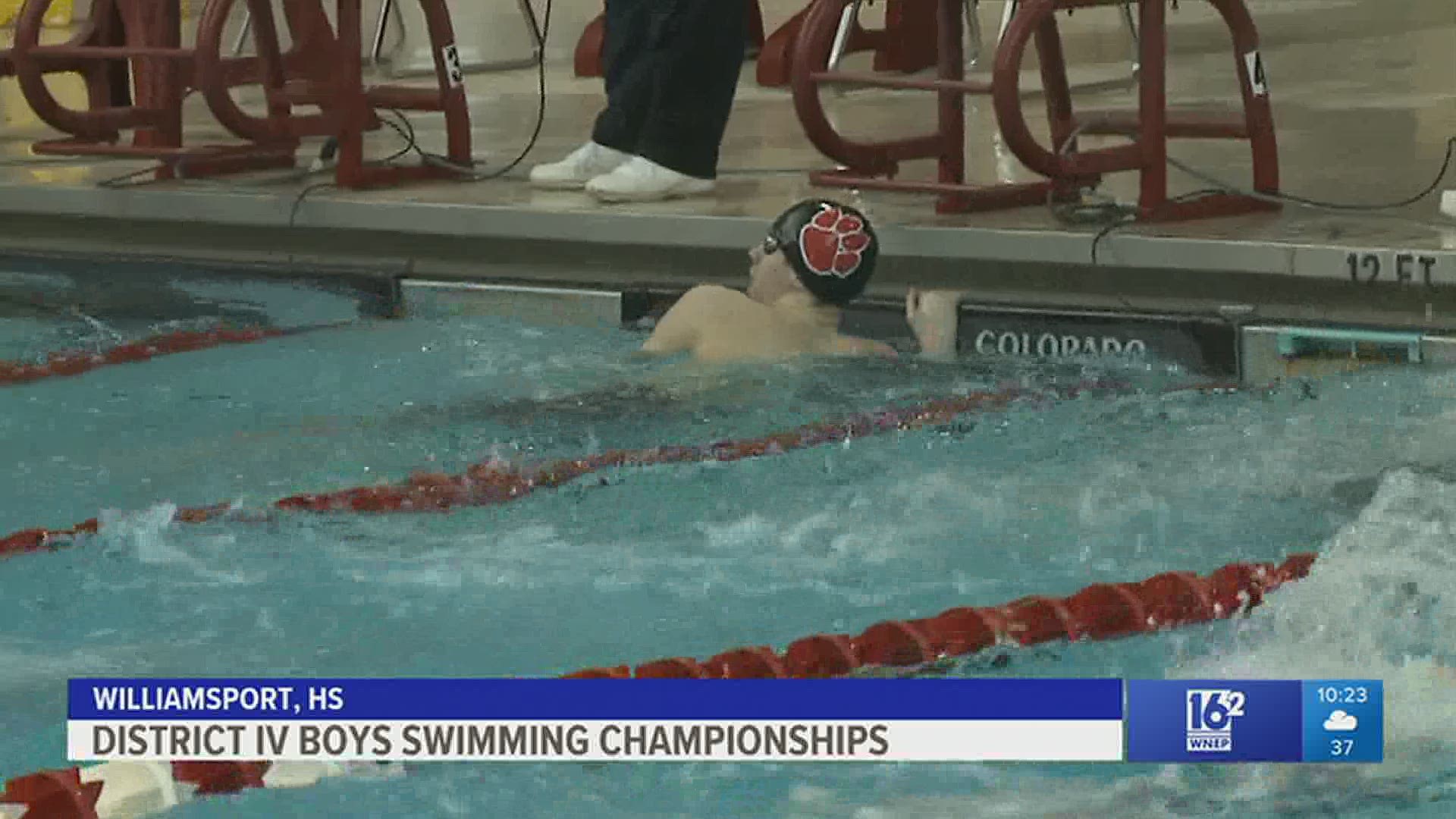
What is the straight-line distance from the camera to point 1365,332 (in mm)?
5266

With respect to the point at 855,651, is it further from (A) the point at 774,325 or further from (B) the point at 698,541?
(A) the point at 774,325

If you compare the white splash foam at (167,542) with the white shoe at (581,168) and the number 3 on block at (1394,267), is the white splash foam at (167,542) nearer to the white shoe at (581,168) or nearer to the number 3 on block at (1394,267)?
the white shoe at (581,168)

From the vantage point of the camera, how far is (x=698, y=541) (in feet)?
14.8

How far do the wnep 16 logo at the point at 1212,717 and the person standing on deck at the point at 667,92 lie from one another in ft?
11.7

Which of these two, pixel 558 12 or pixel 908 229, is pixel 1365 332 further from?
pixel 558 12

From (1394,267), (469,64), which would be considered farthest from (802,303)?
(469,64)

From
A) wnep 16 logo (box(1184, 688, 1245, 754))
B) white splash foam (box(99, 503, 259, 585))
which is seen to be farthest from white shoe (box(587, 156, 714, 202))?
wnep 16 logo (box(1184, 688, 1245, 754))

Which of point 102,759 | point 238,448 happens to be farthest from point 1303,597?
point 238,448

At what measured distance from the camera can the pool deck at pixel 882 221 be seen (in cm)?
557

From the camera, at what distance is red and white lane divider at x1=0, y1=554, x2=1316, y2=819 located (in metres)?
3.17

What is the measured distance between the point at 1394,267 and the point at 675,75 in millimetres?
1756

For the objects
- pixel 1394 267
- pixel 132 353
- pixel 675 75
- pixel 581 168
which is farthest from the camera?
pixel 581 168

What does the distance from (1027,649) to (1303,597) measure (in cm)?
47

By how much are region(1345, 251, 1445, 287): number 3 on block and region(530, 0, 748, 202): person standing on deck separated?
159 cm
